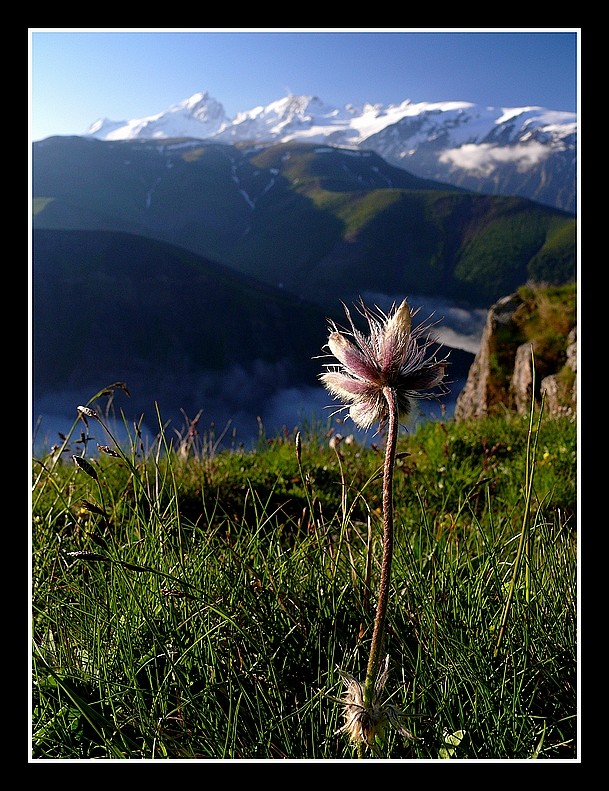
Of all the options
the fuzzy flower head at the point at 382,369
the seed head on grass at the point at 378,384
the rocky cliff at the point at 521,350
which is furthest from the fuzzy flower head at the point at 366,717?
the rocky cliff at the point at 521,350

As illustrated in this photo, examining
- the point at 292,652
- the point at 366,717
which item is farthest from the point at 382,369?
the point at 292,652

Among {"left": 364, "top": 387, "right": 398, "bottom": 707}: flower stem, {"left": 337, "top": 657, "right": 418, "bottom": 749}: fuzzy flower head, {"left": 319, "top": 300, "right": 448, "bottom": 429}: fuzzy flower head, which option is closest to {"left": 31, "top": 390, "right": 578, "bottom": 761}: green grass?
{"left": 337, "top": 657, "right": 418, "bottom": 749}: fuzzy flower head

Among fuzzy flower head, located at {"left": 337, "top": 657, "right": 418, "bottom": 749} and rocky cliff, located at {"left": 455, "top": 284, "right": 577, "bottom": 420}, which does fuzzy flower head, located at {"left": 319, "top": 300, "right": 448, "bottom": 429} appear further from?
rocky cliff, located at {"left": 455, "top": 284, "right": 577, "bottom": 420}

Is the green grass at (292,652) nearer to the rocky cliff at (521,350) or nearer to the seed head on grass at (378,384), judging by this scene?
the seed head on grass at (378,384)

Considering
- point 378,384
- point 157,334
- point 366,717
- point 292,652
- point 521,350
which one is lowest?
point 157,334

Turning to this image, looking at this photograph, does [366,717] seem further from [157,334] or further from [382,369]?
[157,334]

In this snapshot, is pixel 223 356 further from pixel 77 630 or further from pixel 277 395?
pixel 77 630

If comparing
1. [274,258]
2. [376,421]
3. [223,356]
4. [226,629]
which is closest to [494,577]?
[226,629]
